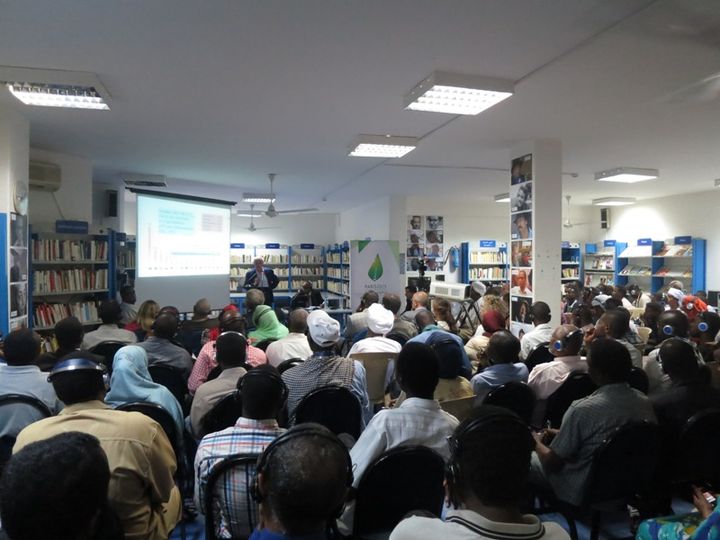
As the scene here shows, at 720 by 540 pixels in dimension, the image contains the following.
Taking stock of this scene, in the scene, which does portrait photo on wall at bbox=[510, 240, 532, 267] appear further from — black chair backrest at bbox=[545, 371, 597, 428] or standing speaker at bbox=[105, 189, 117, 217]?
standing speaker at bbox=[105, 189, 117, 217]

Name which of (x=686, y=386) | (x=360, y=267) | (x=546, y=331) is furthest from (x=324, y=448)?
(x=360, y=267)

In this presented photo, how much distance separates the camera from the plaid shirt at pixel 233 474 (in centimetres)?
169

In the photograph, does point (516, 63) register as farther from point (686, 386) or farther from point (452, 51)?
point (686, 386)

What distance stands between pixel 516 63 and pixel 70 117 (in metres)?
4.34

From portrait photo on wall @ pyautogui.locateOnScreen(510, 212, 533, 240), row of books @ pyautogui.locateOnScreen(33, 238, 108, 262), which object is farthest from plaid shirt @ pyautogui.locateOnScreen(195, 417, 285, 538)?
row of books @ pyautogui.locateOnScreen(33, 238, 108, 262)

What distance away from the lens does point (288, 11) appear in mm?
2785

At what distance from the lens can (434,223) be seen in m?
11.4

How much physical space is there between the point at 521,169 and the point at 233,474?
5.34 meters

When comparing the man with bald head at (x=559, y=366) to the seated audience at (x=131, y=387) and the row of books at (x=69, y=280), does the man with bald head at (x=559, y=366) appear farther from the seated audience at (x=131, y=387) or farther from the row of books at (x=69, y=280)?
the row of books at (x=69, y=280)

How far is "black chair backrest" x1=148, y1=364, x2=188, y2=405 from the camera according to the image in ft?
11.1

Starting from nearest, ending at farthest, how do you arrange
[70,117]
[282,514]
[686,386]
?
[282,514] < [686,386] < [70,117]

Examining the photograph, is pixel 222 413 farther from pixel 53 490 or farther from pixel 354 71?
pixel 354 71

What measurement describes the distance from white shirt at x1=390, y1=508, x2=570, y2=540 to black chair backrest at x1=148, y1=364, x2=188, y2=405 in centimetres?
267

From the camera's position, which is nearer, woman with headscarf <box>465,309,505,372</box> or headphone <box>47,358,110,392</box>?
headphone <box>47,358,110,392</box>
